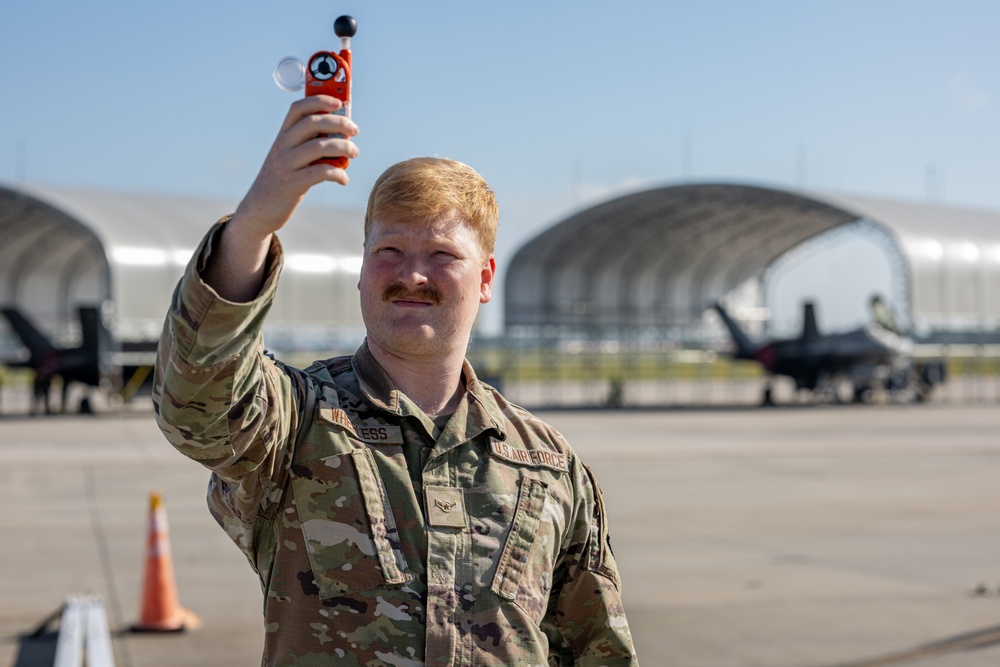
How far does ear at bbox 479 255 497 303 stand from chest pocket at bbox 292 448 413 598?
0.46 meters

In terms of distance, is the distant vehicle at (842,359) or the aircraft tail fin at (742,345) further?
the aircraft tail fin at (742,345)

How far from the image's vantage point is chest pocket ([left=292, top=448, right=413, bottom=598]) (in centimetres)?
225

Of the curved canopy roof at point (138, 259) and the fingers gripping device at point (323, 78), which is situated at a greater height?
the curved canopy roof at point (138, 259)

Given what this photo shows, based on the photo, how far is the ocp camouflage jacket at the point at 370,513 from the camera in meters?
2.18

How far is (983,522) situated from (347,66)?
12401 mm

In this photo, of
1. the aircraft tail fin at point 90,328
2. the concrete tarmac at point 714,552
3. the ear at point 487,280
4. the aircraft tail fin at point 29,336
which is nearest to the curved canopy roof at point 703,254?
the aircraft tail fin at point 90,328


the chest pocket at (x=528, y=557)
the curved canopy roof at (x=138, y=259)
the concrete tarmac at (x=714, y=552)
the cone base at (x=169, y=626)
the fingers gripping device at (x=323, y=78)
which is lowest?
the concrete tarmac at (x=714, y=552)

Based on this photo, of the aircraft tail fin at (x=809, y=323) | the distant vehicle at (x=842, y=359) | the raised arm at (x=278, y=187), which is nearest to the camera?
the raised arm at (x=278, y=187)

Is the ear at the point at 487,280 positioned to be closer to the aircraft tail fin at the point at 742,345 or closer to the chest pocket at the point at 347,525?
the chest pocket at the point at 347,525

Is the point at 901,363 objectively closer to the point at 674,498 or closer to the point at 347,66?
the point at 674,498

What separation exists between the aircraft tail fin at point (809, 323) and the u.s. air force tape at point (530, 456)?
140ft

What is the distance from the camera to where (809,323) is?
144 ft

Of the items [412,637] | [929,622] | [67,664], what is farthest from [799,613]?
[412,637]

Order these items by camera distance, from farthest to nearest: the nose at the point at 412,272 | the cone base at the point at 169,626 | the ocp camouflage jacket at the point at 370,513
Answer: the cone base at the point at 169,626 < the nose at the point at 412,272 < the ocp camouflage jacket at the point at 370,513
